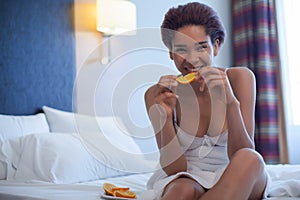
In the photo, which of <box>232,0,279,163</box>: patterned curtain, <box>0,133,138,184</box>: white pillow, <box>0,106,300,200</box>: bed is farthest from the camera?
<box>232,0,279,163</box>: patterned curtain

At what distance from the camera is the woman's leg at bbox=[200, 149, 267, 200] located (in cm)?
98

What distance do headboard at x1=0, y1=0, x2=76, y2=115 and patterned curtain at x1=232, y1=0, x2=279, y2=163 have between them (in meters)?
1.66

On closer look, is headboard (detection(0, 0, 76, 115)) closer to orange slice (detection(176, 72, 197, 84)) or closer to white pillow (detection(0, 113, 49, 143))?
white pillow (detection(0, 113, 49, 143))

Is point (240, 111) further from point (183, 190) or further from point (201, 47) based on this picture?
point (183, 190)

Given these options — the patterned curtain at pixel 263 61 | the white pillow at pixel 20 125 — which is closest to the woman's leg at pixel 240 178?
the white pillow at pixel 20 125

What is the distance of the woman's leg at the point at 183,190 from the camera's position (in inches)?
41.1

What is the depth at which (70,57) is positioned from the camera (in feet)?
7.13

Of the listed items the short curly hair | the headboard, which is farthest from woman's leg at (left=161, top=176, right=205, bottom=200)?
the headboard

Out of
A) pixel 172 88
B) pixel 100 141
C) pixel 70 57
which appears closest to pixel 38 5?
pixel 70 57

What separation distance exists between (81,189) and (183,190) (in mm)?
498

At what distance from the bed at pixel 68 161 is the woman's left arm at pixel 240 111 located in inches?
7.1

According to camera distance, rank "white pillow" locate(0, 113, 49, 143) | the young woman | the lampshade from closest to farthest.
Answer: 1. the young woman
2. "white pillow" locate(0, 113, 49, 143)
3. the lampshade

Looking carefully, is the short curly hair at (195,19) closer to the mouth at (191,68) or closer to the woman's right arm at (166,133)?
the mouth at (191,68)

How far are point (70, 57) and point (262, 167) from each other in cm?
141
